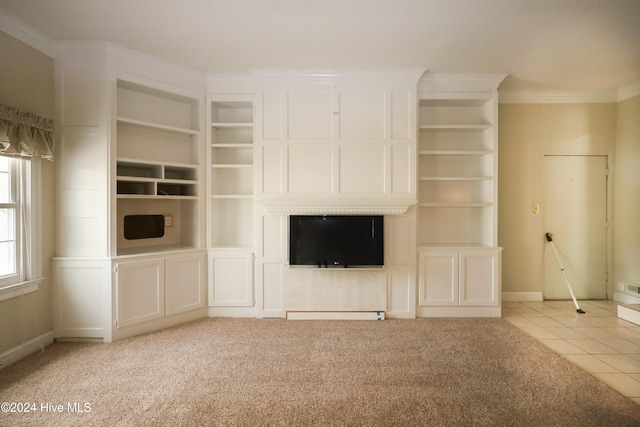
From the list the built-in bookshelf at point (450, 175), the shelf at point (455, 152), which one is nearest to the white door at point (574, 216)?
the built-in bookshelf at point (450, 175)

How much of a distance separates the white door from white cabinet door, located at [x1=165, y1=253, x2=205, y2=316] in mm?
4605

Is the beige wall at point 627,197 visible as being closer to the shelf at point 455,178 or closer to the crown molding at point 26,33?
the shelf at point 455,178

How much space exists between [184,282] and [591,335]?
4.38 meters

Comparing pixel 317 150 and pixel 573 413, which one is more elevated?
pixel 317 150

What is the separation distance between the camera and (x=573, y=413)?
2.12 meters

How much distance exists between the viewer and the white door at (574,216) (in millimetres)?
4664

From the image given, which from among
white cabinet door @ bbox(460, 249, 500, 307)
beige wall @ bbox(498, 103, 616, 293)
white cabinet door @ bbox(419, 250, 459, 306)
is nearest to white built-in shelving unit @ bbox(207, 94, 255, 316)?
white cabinet door @ bbox(419, 250, 459, 306)

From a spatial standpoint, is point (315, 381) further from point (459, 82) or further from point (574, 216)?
point (574, 216)

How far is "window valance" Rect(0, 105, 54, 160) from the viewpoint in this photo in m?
2.65

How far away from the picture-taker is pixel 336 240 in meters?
3.85

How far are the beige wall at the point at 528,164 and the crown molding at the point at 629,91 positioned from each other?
15 cm

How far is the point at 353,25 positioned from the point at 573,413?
3267 mm

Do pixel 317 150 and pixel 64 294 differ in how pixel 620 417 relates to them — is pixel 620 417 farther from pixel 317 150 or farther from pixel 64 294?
pixel 64 294

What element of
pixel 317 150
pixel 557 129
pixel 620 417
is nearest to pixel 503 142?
pixel 557 129
